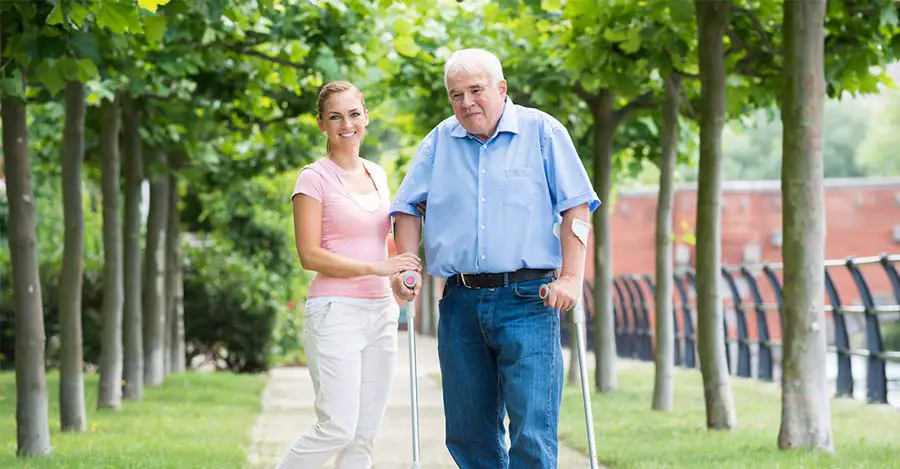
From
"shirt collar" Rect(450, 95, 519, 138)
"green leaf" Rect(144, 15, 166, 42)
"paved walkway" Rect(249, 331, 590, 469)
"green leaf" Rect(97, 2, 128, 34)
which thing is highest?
"green leaf" Rect(144, 15, 166, 42)

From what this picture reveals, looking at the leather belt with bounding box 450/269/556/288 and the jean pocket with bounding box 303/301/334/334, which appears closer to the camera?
the leather belt with bounding box 450/269/556/288

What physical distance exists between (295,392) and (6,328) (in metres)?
7.28

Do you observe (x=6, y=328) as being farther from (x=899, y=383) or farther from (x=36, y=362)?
(x=36, y=362)

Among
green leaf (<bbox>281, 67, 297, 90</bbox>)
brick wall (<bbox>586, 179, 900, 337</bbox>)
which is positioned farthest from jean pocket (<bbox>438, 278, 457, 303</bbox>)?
brick wall (<bbox>586, 179, 900, 337</bbox>)

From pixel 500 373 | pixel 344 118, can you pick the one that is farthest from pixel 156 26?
pixel 500 373

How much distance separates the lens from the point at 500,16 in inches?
583

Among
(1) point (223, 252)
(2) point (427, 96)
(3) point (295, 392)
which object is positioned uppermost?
(2) point (427, 96)

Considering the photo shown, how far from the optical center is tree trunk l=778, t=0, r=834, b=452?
10328 mm

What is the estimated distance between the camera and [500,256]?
616cm

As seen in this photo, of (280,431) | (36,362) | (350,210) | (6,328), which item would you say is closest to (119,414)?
(280,431)

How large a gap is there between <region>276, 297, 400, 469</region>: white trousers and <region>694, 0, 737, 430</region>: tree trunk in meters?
5.96

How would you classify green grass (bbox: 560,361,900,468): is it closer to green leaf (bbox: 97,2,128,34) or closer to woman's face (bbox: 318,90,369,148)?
woman's face (bbox: 318,90,369,148)

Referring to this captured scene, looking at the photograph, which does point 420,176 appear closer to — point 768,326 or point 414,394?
point 414,394

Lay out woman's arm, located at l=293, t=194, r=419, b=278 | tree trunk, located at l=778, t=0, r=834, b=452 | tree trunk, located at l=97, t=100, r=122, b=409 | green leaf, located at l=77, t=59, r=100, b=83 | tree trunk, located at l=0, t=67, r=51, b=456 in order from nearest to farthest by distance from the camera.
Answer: woman's arm, located at l=293, t=194, r=419, b=278 → green leaf, located at l=77, t=59, r=100, b=83 → tree trunk, located at l=778, t=0, r=834, b=452 → tree trunk, located at l=0, t=67, r=51, b=456 → tree trunk, located at l=97, t=100, r=122, b=409
